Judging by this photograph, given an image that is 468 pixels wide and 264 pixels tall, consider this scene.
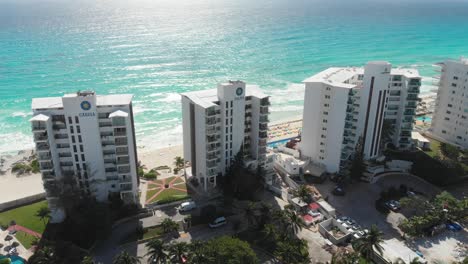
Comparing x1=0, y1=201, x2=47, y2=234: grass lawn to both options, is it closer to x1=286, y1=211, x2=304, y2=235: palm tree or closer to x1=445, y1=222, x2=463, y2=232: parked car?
x1=286, y1=211, x2=304, y2=235: palm tree

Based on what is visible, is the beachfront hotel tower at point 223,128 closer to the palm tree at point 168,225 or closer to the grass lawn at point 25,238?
the palm tree at point 168,225

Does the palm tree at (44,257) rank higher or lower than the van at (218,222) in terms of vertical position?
higher

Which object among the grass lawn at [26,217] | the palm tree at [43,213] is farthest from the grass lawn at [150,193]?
the grass lawn at [26,217]

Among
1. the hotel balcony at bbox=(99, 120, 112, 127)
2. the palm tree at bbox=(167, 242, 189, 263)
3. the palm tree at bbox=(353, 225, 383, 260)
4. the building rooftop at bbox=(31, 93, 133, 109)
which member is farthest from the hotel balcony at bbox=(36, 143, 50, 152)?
the palm tree at bbox=(353, 225, 383, 260)

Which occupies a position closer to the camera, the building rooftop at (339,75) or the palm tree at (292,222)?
the palm tree at (292,222)

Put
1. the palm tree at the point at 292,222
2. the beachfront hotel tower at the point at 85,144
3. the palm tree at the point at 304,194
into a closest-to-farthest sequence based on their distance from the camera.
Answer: the palm tree at the point at 292,222 < the beachfront hotel tower at the point at 85,144 < the palm tree at the point at 304,194

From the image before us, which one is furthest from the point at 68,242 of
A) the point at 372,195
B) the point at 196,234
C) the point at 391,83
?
the point at 391,83

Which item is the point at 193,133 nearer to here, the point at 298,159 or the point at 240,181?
the point at 240,181

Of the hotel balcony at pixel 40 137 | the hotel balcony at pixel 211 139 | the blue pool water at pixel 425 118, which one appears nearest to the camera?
the hotel balcony at pixel 40 137
